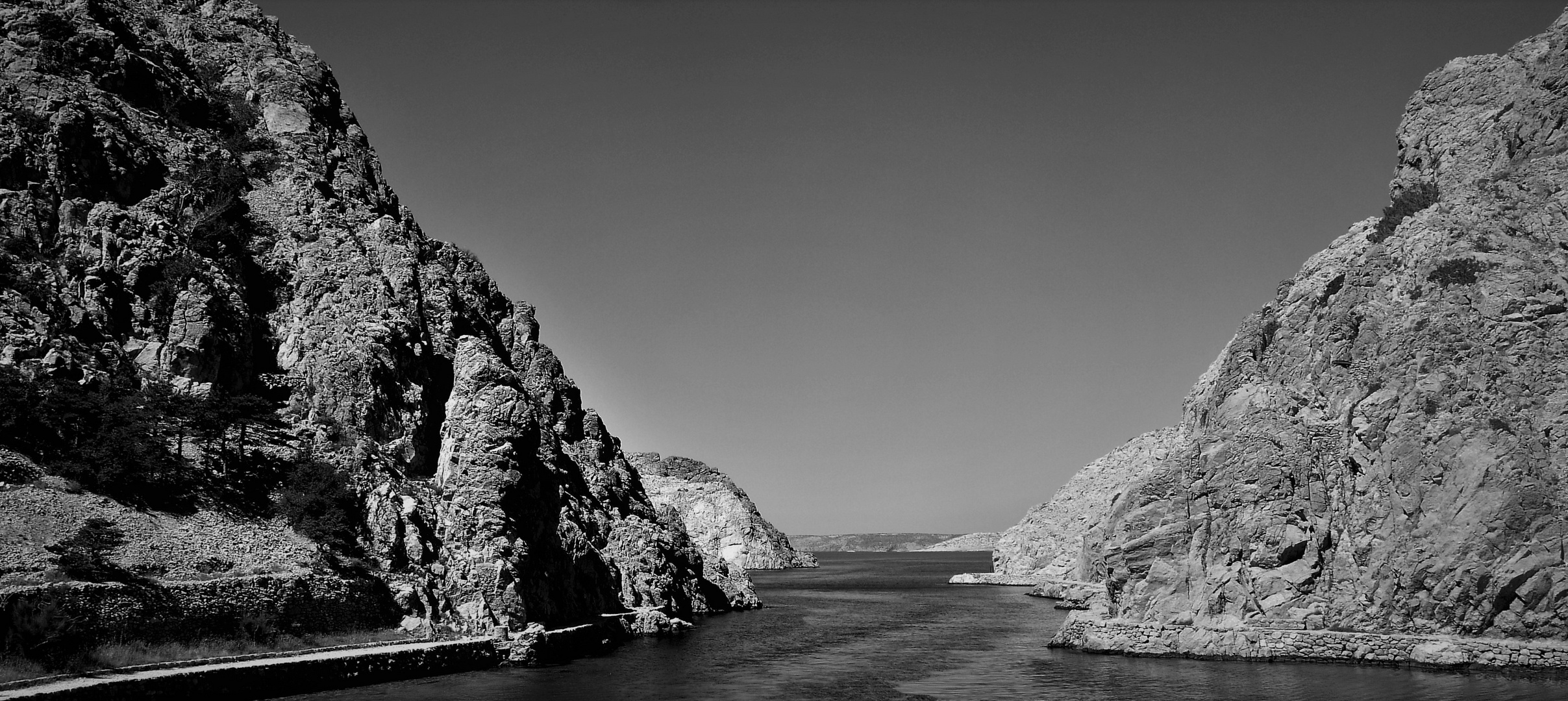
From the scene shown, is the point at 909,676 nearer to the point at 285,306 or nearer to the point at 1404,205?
the point at 1404,205

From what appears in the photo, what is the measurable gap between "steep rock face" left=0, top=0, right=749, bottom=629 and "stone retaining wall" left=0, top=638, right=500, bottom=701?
4828 millimetres

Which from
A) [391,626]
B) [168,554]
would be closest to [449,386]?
[391,626]

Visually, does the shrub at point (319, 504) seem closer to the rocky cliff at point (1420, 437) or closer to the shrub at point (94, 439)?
the shrub at point (94, 439)

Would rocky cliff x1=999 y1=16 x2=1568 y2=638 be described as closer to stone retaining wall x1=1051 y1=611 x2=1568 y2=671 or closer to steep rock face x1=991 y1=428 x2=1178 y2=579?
stone retaining wall x1=1051 y1=611 x2=1568 y2=671

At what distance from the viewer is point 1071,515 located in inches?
5507

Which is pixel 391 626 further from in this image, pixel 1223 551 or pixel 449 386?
pixel 1223 551

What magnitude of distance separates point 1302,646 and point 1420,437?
10.8m

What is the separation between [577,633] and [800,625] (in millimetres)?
24611

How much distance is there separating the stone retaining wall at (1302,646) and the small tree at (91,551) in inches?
1765

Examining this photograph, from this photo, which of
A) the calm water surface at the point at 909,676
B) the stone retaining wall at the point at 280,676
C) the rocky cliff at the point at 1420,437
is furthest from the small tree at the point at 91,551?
the rocky cliff at the point at 1420,437

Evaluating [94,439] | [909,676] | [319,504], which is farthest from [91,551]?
[909,676]

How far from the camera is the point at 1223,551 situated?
52781mm

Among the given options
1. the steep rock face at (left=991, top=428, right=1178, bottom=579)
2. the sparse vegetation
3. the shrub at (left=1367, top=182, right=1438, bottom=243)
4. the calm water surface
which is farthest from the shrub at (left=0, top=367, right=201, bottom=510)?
the steep rock face at (left=991, top=428, right=1178, bottom=579)

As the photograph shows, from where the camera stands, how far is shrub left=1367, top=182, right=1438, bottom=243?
6159 cm
